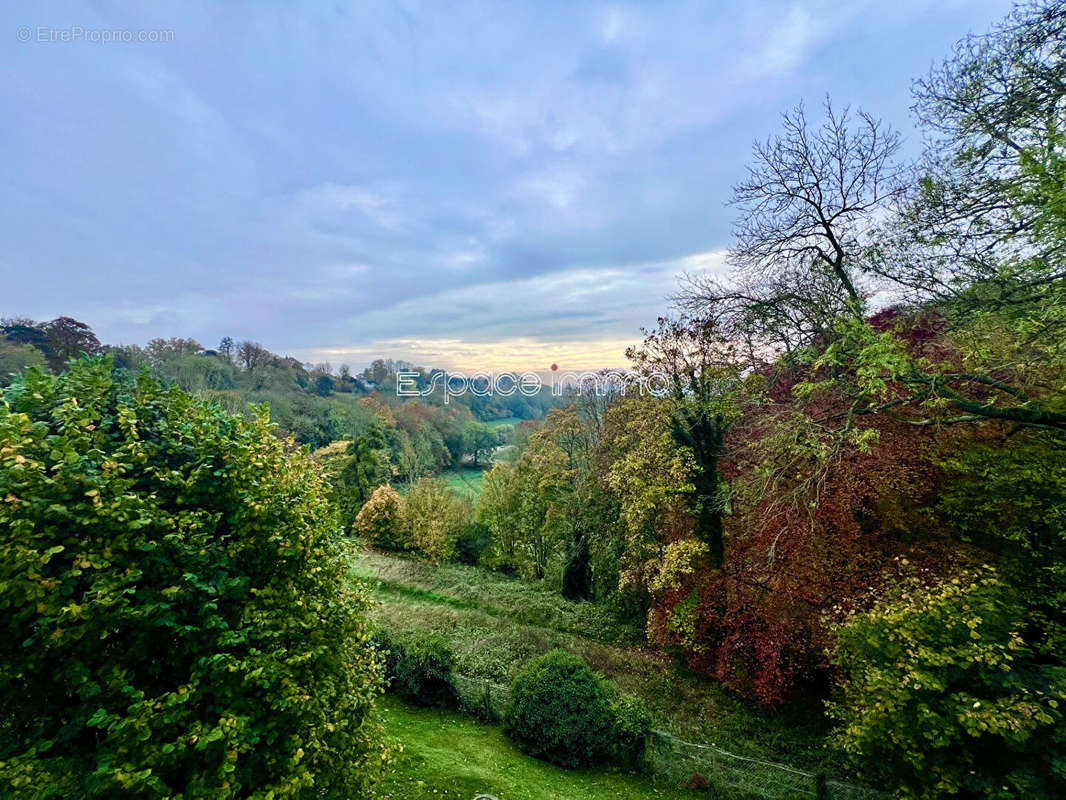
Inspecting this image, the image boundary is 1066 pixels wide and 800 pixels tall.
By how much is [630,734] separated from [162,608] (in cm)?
988

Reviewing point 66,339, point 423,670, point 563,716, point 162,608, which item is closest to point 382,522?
point 423,670

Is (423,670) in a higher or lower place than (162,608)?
lower

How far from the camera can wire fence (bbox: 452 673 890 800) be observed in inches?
344

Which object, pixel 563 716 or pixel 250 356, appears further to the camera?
pixel 250 356

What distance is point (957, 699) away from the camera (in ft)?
21.1

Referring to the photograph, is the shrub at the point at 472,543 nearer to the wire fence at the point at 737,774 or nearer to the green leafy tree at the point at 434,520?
the green leafy tree at the point at 434,520

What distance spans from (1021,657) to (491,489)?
2591cm

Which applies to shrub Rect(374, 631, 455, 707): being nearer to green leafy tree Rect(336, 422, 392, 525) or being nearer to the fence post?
the fence post

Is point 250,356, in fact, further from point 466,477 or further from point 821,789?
point 821,789

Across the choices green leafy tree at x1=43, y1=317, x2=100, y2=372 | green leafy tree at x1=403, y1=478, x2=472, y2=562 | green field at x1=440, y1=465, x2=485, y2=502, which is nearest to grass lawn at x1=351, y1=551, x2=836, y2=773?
green leafy tree at x1=403, y1=478, x2=472, y2=562

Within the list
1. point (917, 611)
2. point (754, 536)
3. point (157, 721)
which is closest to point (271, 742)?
point (157, 721)

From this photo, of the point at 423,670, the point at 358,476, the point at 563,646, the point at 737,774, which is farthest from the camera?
the point at 358,476

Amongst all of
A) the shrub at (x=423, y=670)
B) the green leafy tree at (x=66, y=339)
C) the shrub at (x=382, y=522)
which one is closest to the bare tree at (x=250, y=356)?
the green leafy tree at (x=66, y=339)

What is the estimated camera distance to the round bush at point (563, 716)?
9789mm
